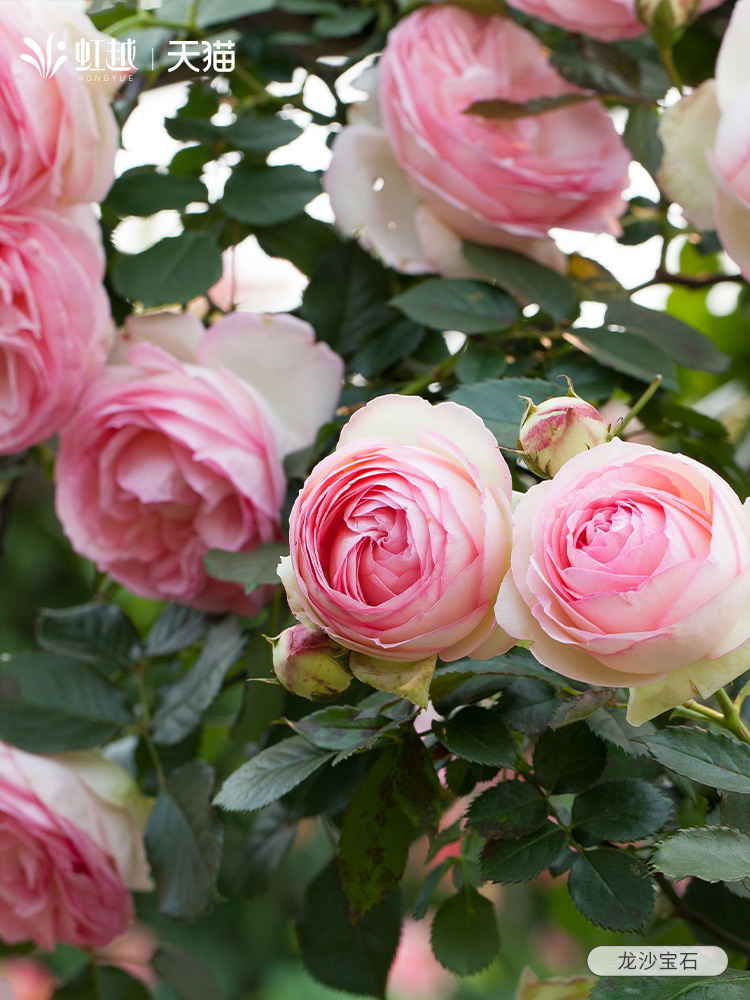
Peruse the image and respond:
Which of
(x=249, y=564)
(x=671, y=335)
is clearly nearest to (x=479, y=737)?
(x=249, y=564)

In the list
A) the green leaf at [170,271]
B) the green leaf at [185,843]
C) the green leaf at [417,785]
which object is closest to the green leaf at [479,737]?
the green leaf at [417,785]

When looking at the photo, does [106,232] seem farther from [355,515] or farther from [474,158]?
[355,515]

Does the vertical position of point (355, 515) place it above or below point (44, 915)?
above

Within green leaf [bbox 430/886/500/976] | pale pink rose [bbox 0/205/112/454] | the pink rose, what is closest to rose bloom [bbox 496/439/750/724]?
the pink rose

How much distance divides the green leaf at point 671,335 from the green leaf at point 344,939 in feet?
0.91

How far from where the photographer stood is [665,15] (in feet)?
1.35

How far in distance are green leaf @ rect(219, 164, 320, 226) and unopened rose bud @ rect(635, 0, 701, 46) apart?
6.9 inches

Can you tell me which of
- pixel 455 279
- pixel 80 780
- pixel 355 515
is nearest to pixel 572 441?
pixel 355 515

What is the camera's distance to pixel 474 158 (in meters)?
0.43

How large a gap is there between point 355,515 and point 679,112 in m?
0.28

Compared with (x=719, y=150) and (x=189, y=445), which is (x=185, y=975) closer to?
(x=189, y=445)

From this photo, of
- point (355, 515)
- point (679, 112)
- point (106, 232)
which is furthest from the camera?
point (106, 232)

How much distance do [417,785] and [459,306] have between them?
0.23 metres

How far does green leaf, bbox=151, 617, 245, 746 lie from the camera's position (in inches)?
16.7
